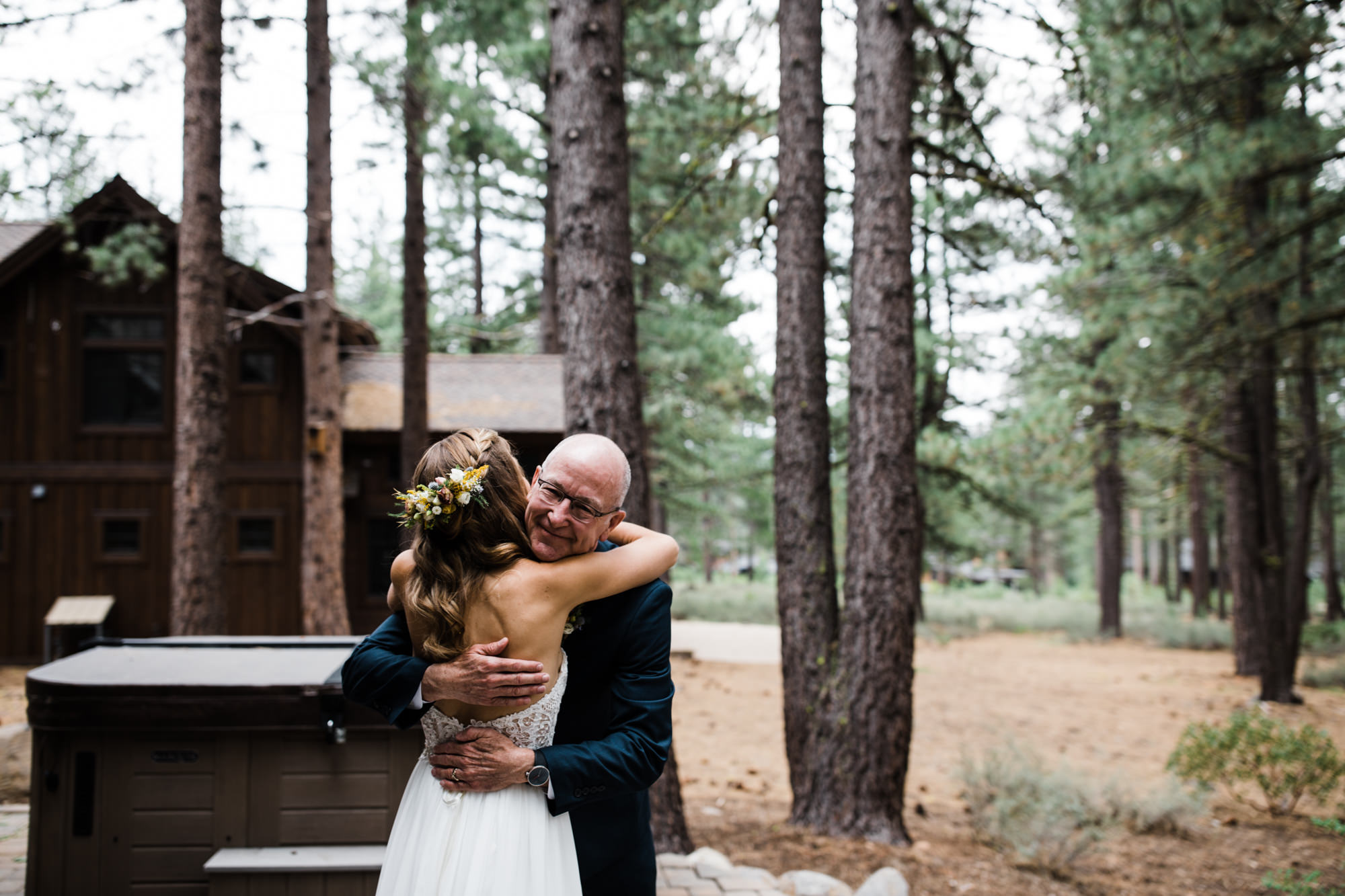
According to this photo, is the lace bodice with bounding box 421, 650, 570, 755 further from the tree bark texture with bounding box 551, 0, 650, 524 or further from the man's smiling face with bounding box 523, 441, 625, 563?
the tree bark texture with bounding box 551, 0, 650, 524

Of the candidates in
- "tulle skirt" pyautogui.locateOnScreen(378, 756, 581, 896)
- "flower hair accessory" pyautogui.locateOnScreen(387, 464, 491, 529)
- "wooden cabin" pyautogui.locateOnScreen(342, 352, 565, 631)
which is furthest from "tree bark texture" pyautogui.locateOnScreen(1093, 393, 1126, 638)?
"flower hair accessory" pyautogui.locateOnScreen(387, 464, 491, 529)

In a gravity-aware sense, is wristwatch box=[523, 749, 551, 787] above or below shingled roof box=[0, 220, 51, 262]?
below

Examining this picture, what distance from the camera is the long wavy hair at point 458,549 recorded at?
227cm

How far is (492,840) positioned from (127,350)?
15.6m

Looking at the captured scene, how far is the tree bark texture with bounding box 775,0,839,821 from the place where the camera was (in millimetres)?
6855

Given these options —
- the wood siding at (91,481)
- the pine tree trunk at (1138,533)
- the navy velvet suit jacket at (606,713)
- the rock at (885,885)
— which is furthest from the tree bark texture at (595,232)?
the pine tree trunk at (1138,533)

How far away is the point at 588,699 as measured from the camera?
247 cm

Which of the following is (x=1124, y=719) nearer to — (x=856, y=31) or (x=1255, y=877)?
(x=1255, y=877)

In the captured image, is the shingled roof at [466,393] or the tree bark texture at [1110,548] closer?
the shingled roof at [466,393]

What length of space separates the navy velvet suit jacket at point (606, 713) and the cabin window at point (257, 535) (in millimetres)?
14013

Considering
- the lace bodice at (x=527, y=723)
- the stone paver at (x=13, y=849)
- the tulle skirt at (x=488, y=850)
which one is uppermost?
the lace bodice at (x=527, y=723)

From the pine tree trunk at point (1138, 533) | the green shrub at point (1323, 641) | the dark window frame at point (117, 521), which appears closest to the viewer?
the dark window frame at point (117, 521)

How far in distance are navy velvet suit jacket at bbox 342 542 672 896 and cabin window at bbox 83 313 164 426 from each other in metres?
14.9

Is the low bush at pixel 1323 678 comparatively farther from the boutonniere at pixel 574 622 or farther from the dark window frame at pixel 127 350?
the dark window frame at pixel 127 350
